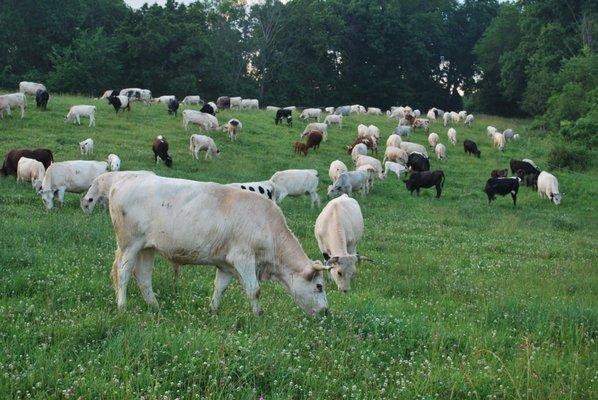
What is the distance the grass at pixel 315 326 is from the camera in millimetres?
5223

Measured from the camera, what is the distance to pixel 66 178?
19125mm

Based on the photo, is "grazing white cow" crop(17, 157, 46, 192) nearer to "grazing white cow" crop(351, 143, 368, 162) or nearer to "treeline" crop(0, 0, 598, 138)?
"grazing white cow" crop(351, 143, 368, 162)

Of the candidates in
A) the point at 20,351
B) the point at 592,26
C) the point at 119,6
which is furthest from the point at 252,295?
the point at 119,6

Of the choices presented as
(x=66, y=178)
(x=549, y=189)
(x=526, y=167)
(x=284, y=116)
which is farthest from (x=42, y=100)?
(x=549, y=189)

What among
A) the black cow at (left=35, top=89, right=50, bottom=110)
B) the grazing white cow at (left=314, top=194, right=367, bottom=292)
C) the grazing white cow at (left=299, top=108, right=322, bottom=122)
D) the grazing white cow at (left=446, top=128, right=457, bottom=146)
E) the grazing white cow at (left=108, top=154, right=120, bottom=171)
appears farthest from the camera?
the grazing white cow at (left=299, top=108, right=322, bottom=122)

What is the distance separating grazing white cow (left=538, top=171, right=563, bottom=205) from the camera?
1098 inches

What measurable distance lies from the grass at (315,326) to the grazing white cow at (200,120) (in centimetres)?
1770

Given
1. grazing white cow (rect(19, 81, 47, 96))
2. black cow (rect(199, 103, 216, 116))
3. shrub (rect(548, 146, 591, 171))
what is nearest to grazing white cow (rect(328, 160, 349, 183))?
shrub (rect(548, 146, 591, 171))

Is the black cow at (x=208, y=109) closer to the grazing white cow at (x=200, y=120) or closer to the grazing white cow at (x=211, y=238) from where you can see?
the grazing white cow at (x=200, y=120)

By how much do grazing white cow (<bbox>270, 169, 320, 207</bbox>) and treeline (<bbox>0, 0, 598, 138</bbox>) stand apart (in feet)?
79.7

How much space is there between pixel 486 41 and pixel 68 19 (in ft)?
167

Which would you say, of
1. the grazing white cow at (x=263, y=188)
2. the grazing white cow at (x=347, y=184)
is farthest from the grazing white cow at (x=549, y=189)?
the grazing white cow at (x=263, y=188)

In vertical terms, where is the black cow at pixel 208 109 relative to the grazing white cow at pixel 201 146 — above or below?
above

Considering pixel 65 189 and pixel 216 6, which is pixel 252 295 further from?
pixel 216 6
